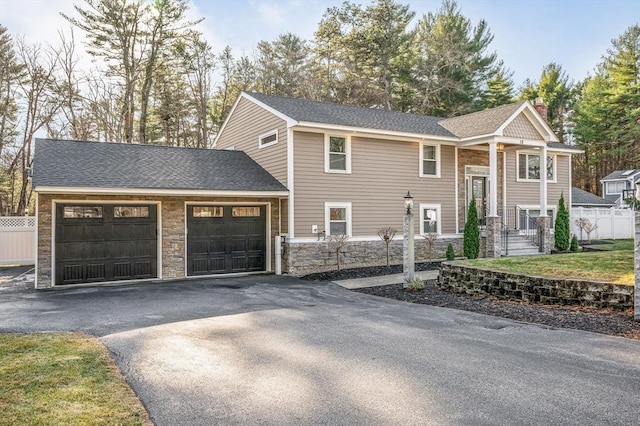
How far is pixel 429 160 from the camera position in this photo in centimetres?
1683

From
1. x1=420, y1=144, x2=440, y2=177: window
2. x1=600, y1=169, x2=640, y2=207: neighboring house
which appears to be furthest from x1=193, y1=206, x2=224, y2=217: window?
x1=600, y1=169, x2=640, y2=207: neighboring house

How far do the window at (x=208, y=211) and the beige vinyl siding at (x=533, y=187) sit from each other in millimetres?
12025

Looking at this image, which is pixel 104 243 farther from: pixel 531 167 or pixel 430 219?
pixel 531 167

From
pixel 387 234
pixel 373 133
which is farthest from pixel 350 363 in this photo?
pixel 373 133

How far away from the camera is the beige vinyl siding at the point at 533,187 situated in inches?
735

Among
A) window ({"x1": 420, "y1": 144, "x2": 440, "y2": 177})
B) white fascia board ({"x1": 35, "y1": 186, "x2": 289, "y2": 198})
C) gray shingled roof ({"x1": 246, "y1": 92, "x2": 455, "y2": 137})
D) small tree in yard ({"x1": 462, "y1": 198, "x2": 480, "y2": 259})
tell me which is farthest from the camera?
window ({"x1": 420, "y1": 144, "x2": 440, "y2": 177})

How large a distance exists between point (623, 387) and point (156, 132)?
28580 mm

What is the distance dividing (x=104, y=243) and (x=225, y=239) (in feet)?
11.2

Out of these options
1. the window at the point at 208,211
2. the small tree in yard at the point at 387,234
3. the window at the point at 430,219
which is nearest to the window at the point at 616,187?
the window at the point at 430,219

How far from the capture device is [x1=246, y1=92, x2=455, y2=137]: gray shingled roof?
1482 cm

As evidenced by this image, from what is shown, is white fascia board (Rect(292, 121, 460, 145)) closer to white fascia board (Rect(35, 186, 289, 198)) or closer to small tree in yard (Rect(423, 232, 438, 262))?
white fascia board (Rect(35, 186, 289, 198))

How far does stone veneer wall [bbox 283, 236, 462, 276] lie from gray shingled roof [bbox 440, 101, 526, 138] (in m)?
4.23

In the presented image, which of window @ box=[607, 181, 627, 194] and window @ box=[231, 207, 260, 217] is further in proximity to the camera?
window @ box=[607, 181, 627, 194]

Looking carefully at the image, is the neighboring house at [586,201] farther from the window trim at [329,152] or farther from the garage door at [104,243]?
the garage door at [104,243]
